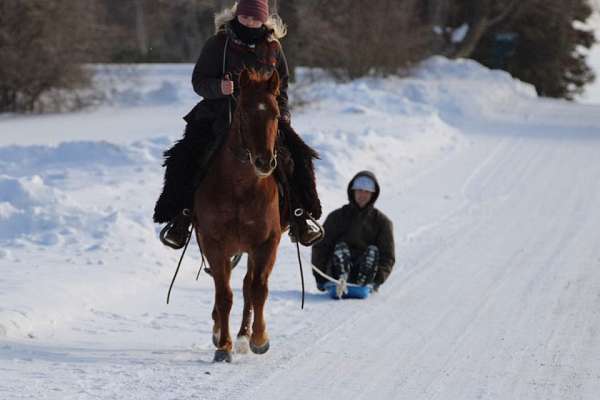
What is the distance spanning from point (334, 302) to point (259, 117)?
12.1 feet

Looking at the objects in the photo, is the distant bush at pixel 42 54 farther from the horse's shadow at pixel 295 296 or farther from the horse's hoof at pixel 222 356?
the horse's hoof at pixel 222 356

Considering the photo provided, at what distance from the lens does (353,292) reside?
33.2ft

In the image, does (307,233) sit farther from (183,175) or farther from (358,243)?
(358,243)

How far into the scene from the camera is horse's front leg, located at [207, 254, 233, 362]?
7.54 metres

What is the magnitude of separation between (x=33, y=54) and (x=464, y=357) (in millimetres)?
23826

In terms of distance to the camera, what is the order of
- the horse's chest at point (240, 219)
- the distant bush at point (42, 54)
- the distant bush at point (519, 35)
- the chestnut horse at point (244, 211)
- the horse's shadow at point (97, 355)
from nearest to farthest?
the chestnut horse at point (244, 211)
the horse's chest at point (240, 219)
the horse's shadow at point (97, 355)
the distant bush at point (42, 54)
the distant bush at point (519, 35)

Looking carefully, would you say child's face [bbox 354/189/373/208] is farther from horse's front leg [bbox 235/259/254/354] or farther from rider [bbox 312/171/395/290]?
horse's front leg [bbox 235/259/254/354]

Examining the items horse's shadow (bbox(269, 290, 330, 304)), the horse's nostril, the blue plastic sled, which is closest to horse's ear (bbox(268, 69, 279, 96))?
the horse's nostril

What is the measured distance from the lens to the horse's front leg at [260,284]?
7.56m

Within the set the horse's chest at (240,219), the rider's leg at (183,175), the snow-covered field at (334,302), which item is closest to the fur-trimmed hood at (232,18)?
the rider's leg at (183,175)

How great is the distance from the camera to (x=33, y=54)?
29281 millimetres

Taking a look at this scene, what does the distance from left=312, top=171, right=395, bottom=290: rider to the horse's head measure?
11.9 ft

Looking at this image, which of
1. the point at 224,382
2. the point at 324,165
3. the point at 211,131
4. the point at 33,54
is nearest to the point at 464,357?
the point at 224,382

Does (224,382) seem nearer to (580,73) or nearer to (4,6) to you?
(4,6)
